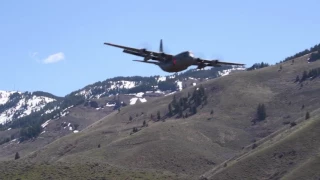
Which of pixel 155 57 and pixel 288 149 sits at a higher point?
pixel 155 57

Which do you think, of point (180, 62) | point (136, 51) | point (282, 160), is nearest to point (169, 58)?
point (180, 62)

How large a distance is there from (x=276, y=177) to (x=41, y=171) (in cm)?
6727

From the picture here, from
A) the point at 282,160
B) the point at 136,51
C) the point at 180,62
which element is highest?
the point at 136,51

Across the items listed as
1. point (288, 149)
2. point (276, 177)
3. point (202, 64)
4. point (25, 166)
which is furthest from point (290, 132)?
point (202, 64)

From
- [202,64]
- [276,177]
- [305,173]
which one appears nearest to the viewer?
[202,64]

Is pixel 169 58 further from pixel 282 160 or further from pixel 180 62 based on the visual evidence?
pixel 282 160

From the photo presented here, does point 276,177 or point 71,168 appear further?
point 276,177

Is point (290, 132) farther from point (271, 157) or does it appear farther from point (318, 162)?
point (318, 162)

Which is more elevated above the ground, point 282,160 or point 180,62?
point 180,62

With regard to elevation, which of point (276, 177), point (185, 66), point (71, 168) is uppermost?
point (185, 66)

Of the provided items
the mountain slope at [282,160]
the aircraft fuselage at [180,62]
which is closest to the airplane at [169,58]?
the aircraft fuselage at [180,62]

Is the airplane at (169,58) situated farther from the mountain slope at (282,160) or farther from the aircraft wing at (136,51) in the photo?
the mountain slope at (282,160)

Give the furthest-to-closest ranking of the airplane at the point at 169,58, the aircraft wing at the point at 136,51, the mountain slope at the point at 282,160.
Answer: the mountain slope at the point at 282,160, the airplane at the point at 169,58, the aircraft wing at the point at 136,51

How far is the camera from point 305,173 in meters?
150
